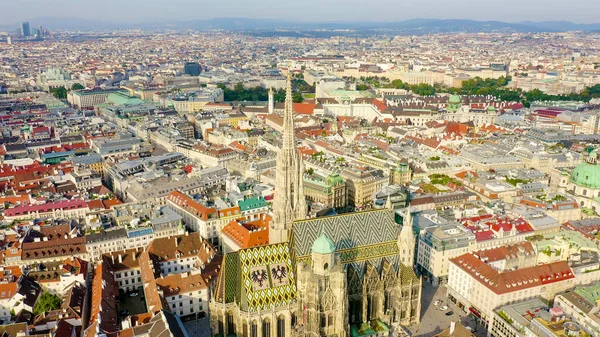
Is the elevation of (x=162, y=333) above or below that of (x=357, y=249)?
below

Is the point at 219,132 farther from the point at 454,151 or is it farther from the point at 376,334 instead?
the point at 376,334

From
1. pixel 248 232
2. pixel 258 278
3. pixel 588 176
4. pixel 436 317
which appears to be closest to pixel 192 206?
pixel 248 232

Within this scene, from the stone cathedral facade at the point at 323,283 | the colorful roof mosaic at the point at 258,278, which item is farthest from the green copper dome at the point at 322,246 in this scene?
the colorful roof mosaic at the point at 258,278

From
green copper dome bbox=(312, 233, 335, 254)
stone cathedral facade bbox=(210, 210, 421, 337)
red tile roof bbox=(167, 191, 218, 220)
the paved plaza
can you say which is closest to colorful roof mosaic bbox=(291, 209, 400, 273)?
stone cathedral facade bbox=(210, 210, 421, 337)

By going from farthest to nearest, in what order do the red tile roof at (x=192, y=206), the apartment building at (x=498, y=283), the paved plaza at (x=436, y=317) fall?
1. the red tile roof at (x=192, y=206)
2. the paved plaza at (x=436, y=317)
3. the apartment building at (x=498, y=283)

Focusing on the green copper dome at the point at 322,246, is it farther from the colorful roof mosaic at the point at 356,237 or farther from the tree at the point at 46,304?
the tree at the point at 46,304

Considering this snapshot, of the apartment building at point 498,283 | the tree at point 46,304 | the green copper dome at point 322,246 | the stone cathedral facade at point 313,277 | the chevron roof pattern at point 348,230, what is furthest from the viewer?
the apartment building at point 498,283

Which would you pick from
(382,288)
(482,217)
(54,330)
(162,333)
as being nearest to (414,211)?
(482,217)
